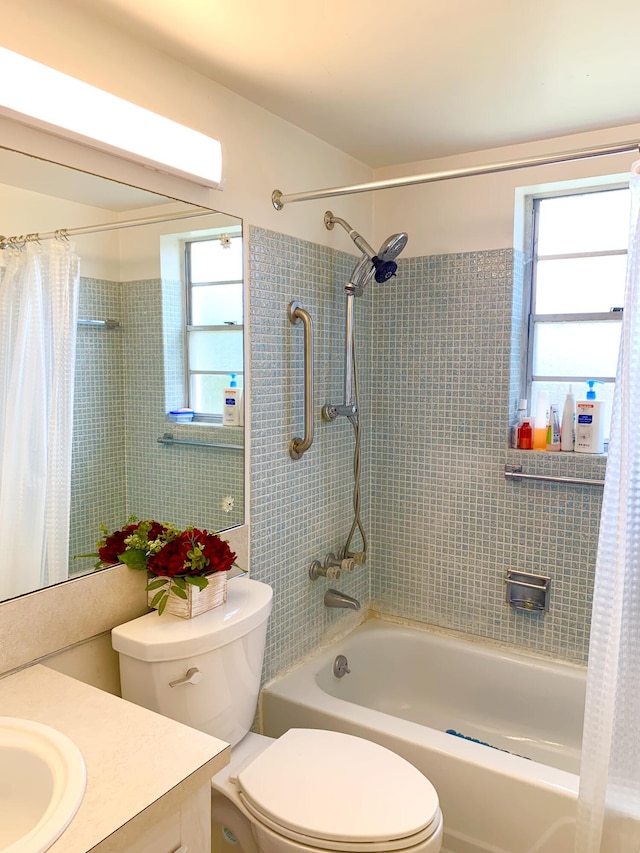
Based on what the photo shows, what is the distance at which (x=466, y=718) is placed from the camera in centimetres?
241

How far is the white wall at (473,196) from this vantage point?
214 centimetres

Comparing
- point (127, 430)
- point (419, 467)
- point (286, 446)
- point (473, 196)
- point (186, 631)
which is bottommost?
point (186, 631)

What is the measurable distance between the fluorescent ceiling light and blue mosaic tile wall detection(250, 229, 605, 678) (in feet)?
1.16

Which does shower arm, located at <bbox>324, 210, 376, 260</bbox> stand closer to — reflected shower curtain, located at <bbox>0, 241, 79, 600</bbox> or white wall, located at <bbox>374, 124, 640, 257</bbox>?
white wall, located at <bbox>374, 124, 640, 257</bbox>

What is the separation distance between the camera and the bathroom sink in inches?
37.8

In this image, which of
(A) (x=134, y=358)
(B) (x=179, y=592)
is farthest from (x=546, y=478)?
(A) (x=134, y=358)

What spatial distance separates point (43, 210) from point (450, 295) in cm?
158

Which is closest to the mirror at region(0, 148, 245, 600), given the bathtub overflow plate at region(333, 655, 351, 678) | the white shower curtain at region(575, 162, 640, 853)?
the bathtub overflow plate at region(333, 655, 351, 678)

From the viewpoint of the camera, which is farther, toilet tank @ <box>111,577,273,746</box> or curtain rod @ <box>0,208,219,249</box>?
toilet tank @ <box>111,577,273,746</box>

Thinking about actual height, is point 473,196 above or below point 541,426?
above

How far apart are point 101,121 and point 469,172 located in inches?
36.3

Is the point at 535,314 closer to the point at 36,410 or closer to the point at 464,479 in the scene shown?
the point at 464,479

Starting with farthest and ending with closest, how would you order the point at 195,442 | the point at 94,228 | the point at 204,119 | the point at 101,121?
the point at 195,442
the point at 204,119
the point at 94,228
the point at 101,121

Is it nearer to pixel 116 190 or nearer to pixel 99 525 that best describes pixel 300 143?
pixel 116 190
